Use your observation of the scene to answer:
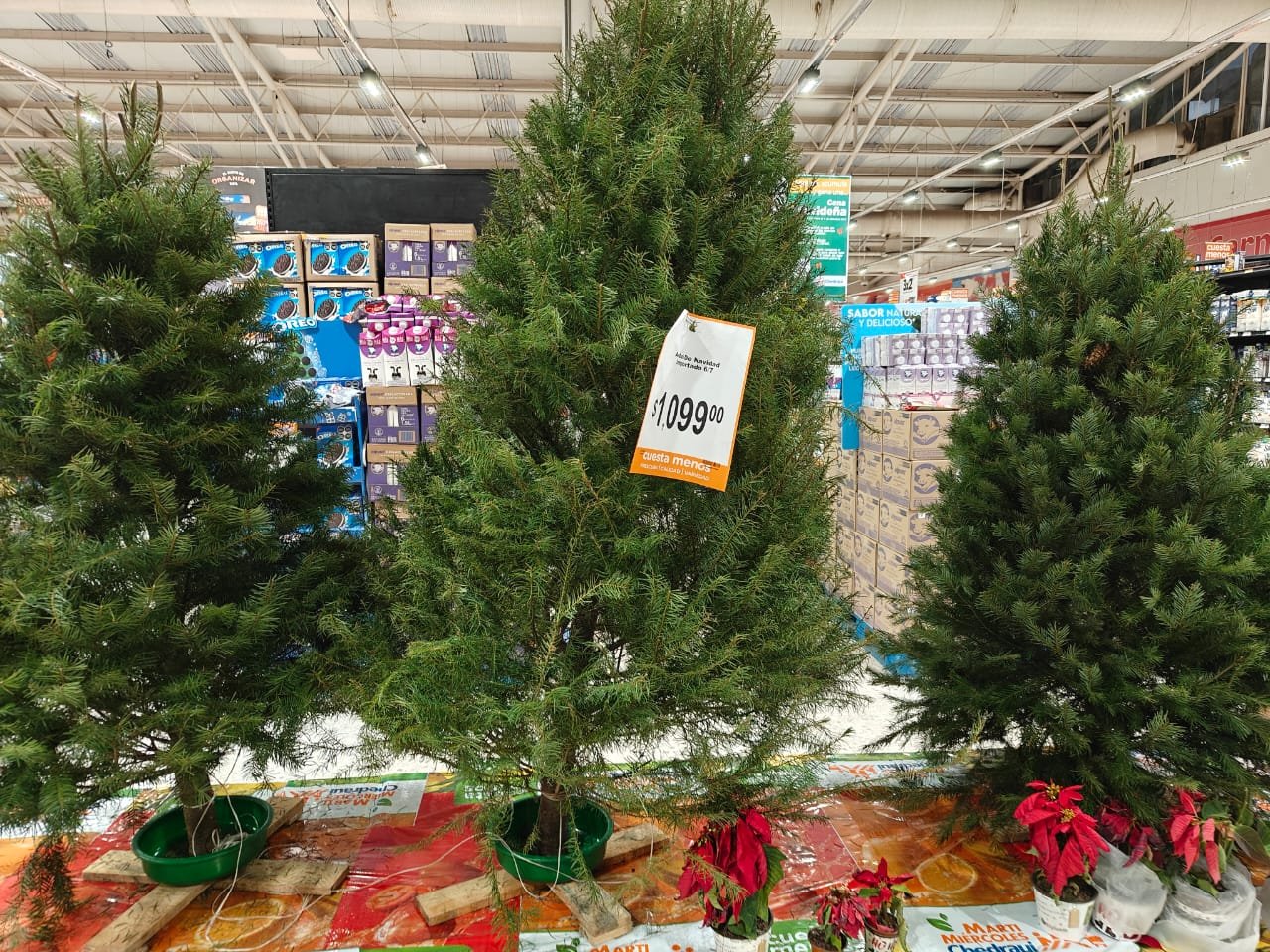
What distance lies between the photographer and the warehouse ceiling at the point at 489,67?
Answer: 6898 millimetres

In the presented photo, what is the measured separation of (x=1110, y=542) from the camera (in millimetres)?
1696

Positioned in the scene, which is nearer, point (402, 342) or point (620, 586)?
point (620, 586)

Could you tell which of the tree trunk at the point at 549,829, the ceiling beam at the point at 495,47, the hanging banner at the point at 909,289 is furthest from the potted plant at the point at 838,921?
the ceiling beam at the point at 495,47

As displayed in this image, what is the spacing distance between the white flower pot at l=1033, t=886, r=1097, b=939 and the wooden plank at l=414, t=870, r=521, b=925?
3.52ft

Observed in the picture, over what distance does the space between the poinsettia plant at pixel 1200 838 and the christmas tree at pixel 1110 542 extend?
0.26ft

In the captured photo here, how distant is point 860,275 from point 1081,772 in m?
21.7

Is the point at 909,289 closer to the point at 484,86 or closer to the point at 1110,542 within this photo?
the point at 1110,542

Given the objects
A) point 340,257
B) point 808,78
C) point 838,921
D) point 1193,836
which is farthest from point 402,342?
point 808,78

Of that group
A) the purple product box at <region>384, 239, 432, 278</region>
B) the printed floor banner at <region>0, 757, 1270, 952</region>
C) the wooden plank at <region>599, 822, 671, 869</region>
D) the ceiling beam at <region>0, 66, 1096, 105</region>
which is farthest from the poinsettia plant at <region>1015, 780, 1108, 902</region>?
the ceiling beam at <region>0, 66, 1096, 105</region>

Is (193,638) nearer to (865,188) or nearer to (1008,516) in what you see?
(1008,516)

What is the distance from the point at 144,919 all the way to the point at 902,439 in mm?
3683

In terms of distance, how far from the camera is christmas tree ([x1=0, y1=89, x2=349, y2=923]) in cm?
133

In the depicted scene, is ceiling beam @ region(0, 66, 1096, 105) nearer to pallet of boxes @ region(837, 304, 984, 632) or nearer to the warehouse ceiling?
the warehouse ceiling

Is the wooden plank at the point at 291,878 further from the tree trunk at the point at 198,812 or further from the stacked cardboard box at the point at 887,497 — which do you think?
the stacked cardboard box at the point at 887,497
